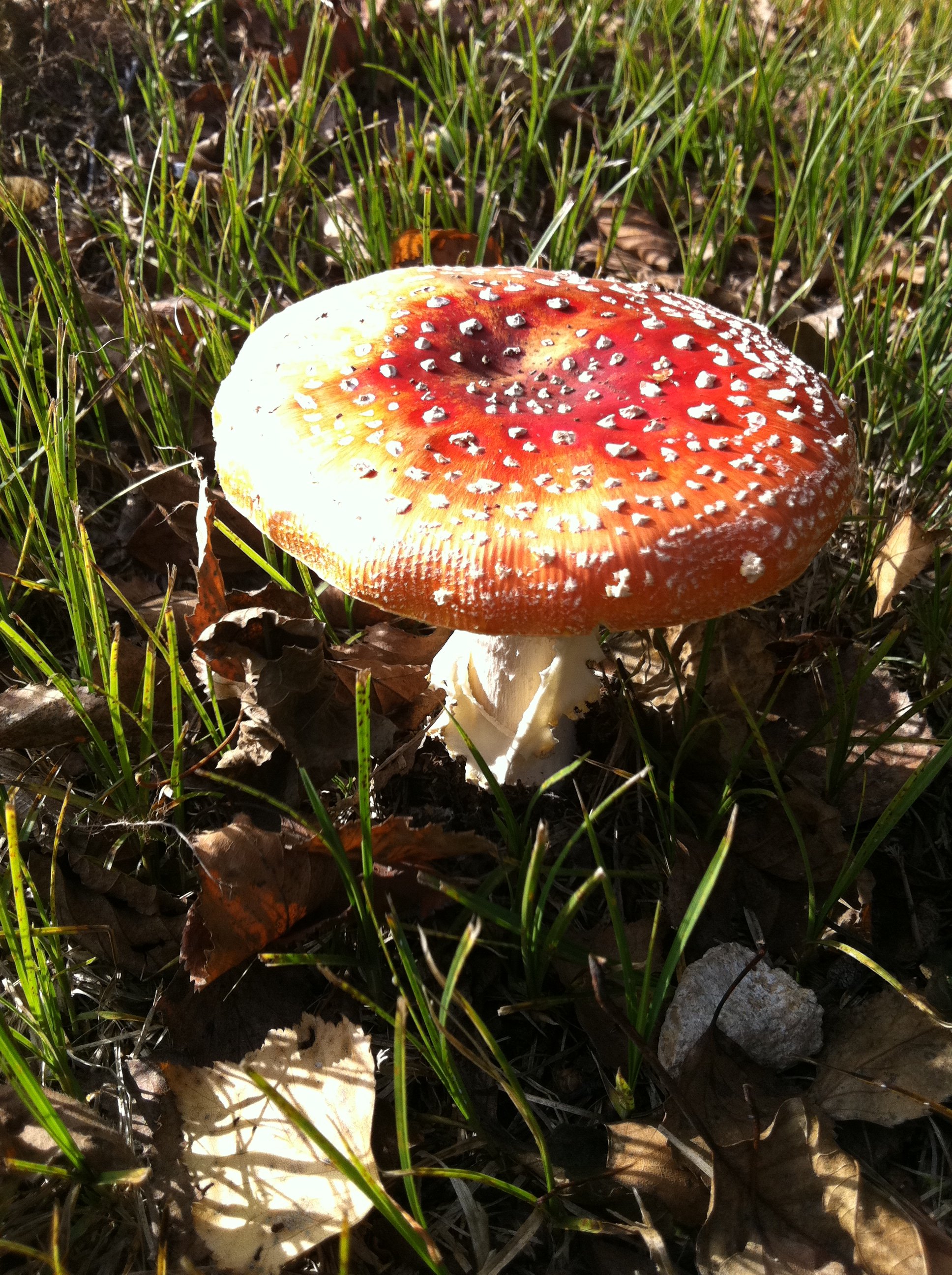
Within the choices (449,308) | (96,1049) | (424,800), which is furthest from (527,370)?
(96,1049)

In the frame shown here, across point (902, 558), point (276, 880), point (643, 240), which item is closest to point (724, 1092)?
point (276, 880)

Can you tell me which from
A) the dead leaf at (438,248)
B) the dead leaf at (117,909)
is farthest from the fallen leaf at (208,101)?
the dead leaf at (117,909)

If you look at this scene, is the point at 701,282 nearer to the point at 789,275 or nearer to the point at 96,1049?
the point at 789,275

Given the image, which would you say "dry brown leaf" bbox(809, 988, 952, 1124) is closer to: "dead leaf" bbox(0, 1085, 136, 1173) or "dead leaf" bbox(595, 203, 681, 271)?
"dead leaf" bbox(0, 1085, 136, 1173)

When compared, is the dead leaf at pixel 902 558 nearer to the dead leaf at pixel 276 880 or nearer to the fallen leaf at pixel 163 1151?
the dead leaf at pixel 276 880

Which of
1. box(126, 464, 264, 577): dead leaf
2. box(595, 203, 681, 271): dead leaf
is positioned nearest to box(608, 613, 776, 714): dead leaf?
box(126, 464, 264, 577): dead leaf

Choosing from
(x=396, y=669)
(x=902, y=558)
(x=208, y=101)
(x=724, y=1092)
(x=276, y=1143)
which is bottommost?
(x=724, y=1092)

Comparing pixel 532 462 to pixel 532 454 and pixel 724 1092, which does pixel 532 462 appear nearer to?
pixel 532 454
